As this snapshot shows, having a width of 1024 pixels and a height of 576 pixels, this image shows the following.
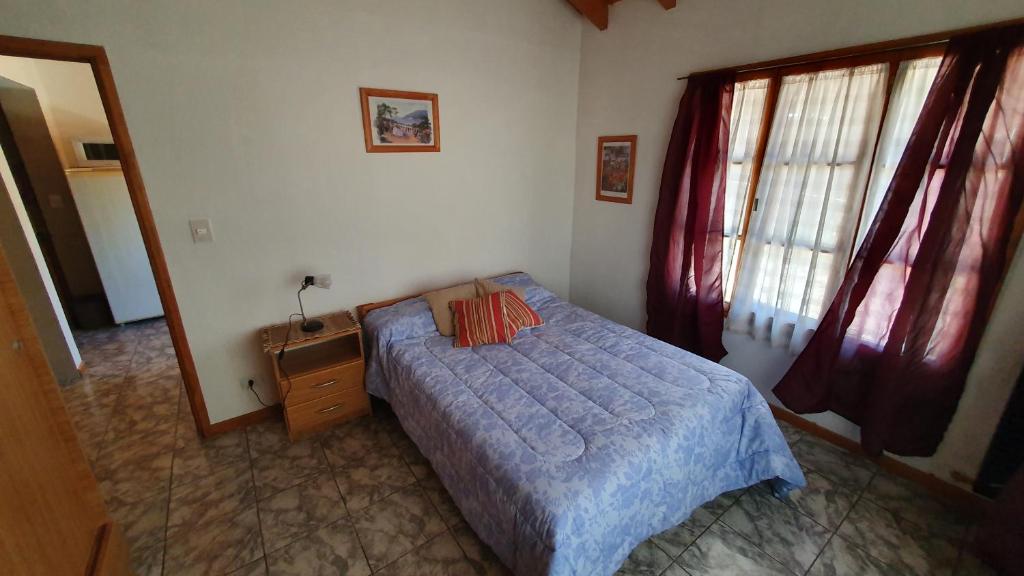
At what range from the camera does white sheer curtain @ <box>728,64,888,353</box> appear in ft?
6.56

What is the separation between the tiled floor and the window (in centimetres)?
87

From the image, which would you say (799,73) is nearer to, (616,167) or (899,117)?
(899,117)

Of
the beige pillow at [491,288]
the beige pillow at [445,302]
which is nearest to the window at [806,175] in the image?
the beige pillow at [491,288]

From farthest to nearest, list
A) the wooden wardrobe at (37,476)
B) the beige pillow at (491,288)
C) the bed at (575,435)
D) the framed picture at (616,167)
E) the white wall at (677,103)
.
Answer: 1. the framed picture at (616,167)
2. the beige pillow at (491,288)
3. the white wall at (677,103)
4. the bed at (575,435)
5. the wooden wardrobe at (37,476)

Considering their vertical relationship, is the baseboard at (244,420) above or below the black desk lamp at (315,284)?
below

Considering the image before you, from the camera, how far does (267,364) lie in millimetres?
2555

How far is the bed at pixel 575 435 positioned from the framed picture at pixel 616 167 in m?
1.24

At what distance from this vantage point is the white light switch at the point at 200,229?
85.0 inches

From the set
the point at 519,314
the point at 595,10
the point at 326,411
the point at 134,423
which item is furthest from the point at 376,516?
the point at 595,10

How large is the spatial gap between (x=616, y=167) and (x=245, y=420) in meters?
3.13

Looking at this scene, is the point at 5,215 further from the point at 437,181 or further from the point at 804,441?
the point at 804,441

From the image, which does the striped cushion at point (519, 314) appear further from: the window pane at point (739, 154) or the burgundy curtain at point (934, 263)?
the burgundy curtain at point (934, 263)

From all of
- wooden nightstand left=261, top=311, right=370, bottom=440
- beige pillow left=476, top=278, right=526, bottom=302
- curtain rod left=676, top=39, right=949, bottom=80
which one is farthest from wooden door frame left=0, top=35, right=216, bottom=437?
curtain rod left=676, top=39, right=949, bottom=80

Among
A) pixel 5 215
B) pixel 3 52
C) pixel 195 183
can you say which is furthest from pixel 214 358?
pixel 5 215
